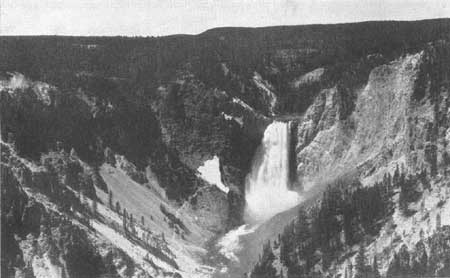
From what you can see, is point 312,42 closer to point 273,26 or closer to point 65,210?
point 273,26

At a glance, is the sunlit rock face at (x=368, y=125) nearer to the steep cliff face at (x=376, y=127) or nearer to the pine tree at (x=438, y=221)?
the steep cliff face at (x=376, y=127)

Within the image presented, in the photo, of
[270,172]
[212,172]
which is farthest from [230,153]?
[270,172]

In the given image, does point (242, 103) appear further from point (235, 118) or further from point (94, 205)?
point (94, 205)

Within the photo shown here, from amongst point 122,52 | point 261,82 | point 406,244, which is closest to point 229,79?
point 261,82

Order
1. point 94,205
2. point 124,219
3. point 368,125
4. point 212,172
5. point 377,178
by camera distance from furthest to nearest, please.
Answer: point 212,172 < point 368,125 < point 124,219 < point 377,178 < point 94,205

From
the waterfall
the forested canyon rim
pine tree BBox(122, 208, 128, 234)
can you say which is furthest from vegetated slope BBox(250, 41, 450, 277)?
pine tree BBox(122, 208, 128, 234)
